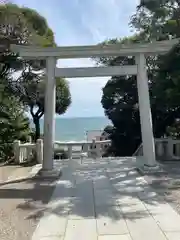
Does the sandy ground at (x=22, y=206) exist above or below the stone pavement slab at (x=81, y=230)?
above

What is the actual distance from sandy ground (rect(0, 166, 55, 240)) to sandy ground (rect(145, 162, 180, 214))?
2.15m

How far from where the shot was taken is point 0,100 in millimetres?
6348

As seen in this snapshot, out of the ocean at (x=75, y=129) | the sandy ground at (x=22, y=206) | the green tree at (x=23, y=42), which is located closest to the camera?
the sandy ground at (x=22, y=206)

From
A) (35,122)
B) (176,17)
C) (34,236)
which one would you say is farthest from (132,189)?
(35,122)

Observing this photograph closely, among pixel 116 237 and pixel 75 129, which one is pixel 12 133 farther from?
pixel 75 129

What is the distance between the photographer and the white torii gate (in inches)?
307

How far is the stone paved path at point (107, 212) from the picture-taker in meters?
3.82

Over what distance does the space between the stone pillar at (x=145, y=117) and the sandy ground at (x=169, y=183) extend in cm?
55

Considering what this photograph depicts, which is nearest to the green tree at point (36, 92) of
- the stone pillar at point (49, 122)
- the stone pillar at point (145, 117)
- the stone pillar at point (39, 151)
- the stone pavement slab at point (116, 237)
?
the stone pillar at point (39, 151)

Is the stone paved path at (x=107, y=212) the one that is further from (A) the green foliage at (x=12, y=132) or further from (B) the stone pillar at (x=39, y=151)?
(A) the green foliage at (x=12, y=132)

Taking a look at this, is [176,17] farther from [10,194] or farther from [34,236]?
[34,236]

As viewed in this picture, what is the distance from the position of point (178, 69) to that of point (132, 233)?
3935 mm

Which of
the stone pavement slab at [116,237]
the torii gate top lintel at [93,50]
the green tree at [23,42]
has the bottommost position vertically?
the stone pavement slab at [116,237]

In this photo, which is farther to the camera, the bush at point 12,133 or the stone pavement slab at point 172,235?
the bush at point 12,133
